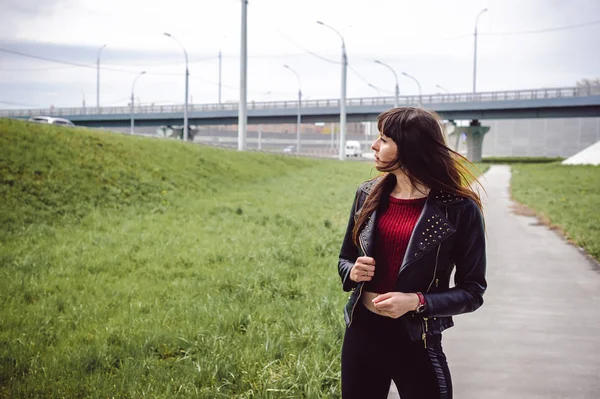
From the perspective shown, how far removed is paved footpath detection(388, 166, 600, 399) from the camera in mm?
4605

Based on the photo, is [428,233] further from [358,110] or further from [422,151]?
[358,110]

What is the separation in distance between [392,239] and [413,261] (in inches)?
5.4

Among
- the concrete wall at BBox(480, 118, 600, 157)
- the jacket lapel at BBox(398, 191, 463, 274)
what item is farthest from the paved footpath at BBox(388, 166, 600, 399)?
the concrete wall at BBox(480, 118, 600, 157)

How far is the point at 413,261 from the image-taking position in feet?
7.47

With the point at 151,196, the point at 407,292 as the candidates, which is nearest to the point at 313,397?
the point at 407,292

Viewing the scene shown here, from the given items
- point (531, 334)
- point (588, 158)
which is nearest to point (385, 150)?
point (531, 334)

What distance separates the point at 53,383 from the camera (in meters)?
4.30

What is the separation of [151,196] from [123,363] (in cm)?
1167

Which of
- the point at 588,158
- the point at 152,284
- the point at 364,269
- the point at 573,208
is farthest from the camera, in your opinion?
the point at 588,158

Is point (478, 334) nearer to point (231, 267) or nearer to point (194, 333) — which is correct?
point (194, 333)

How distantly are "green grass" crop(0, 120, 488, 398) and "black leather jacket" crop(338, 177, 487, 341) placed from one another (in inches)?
79.5

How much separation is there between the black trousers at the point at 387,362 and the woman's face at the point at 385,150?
1.93 ft

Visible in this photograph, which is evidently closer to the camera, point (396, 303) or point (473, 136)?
point (396, 303)

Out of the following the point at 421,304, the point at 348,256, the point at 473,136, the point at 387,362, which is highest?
the point at 473,136
